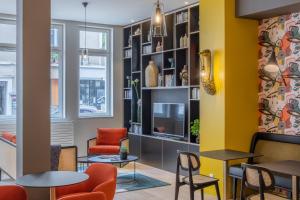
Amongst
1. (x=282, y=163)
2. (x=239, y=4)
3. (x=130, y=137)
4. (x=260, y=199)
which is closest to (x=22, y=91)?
(x=260, y=199)

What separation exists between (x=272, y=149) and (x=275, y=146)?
64mm

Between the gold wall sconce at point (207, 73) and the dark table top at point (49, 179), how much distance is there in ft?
9.26

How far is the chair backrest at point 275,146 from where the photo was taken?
5.21 m

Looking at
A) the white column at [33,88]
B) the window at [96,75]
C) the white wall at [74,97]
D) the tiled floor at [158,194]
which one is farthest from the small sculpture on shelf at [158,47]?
the white column at [33,88]

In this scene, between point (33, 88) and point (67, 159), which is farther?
point (67, 159)

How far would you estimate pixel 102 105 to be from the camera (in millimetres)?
9164

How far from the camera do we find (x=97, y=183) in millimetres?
4121

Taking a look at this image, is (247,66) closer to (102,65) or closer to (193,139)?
(193,139)

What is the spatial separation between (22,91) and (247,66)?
342 centimetres

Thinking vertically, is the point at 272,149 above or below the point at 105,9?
below

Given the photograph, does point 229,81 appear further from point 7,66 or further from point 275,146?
point 7,66

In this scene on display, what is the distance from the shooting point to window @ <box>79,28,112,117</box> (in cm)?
883

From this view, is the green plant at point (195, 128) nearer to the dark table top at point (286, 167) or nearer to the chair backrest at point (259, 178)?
the dark table top at point (286, 167)

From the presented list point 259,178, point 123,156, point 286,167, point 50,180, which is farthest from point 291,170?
point 123,156
